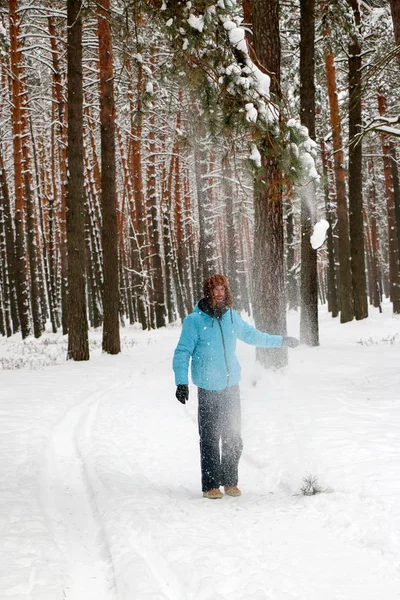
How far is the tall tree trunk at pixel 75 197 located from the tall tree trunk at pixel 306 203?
212 inches

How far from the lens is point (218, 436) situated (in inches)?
182

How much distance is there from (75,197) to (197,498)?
988 centimetres

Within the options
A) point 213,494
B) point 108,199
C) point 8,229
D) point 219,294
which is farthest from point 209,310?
point 8,229

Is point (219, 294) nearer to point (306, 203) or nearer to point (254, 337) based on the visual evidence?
point (254, 337)

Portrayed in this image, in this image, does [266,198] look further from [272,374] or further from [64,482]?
[64,482]

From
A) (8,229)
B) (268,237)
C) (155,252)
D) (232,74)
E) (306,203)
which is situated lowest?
(268,237)

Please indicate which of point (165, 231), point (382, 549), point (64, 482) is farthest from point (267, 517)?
point (165, 231)

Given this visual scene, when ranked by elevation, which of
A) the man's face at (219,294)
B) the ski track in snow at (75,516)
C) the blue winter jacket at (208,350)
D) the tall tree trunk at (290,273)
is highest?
the tall tree trunk at (290,273)

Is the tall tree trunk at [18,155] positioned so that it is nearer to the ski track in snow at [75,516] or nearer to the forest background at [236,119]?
the forest background at [236,119]

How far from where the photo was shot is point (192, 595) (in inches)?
112

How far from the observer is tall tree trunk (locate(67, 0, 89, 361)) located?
1273 cm

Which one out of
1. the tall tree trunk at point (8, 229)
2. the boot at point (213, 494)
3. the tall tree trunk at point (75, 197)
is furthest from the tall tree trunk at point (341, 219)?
the tall tree trunk at point (8, 229)

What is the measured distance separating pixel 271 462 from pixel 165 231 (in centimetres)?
2264

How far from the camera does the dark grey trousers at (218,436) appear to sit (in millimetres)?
4586
